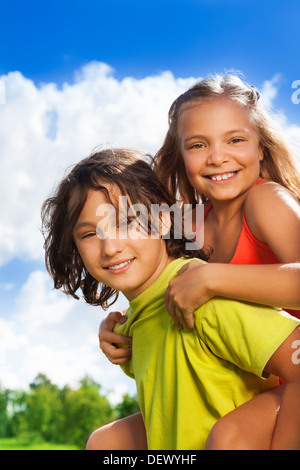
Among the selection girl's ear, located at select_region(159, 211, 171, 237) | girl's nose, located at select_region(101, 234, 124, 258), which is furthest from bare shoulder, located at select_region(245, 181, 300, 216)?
girl's nose, located at select_region(101, 234, 124, 258)

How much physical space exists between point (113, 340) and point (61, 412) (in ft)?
81.7

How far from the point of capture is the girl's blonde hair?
238 cm

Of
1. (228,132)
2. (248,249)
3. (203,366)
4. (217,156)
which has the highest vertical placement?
(228,132)

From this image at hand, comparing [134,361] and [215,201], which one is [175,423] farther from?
[215,201]

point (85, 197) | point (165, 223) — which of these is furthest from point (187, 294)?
point (85, 197)

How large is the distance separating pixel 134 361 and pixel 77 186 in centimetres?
68

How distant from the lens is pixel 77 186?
2.11 meters

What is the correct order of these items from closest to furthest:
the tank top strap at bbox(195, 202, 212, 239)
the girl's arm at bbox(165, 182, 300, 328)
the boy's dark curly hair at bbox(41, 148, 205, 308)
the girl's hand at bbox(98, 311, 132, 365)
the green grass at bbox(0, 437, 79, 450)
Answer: the girl's arm at bbox(165, 182, 300, 328) → the boy's dark curly hair at bbox(41, 148, 205, 308) → the girl's hand at bbox(98, 311, 132, 365) → the tank top strap at bbox(195, 202, 212, 239) → the green grass at bbox(0, 437, 79, 450)

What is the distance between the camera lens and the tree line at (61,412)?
23.9m

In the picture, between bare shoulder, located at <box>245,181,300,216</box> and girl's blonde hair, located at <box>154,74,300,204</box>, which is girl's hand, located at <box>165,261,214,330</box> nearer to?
bare shoulder, located at <box>245,181,300,216</box>

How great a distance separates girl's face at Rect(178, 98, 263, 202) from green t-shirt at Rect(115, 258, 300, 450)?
0.52 metres

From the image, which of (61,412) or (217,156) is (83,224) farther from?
(61,412)

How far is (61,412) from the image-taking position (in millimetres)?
25641

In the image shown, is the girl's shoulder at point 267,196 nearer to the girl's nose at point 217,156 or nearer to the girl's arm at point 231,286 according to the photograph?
Answer: the girl's nose at point 217,156
